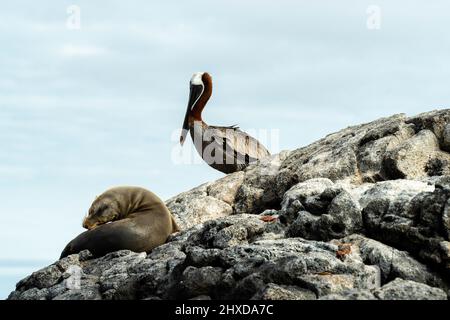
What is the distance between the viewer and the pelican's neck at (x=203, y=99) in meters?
22.6

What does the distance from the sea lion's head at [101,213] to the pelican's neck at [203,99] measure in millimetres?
7390

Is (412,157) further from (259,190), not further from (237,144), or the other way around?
(237,144)

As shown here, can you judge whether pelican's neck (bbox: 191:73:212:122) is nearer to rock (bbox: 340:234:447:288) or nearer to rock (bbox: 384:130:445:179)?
rock (bbox: 384:130:445:179)

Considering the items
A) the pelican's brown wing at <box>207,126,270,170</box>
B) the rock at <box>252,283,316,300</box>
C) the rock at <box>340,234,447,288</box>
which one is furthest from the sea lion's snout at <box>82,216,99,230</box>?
the rock at <box>252,283,316,300</box>

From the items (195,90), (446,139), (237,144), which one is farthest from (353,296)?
(195,90)

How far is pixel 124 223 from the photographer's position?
48.2 ft

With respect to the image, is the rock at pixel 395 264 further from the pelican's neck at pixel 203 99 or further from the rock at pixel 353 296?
the pelican's neck at pixel 203 99

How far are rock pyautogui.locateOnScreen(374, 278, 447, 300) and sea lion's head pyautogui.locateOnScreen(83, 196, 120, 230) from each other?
7528 mm

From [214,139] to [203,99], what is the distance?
1775 mm

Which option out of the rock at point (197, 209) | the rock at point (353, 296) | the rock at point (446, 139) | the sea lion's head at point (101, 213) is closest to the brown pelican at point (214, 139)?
the rock at point (197, 209)

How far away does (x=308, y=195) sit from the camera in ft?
40.1

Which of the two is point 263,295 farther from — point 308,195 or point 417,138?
point 417,138

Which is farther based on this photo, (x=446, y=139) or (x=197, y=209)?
(x=197, y=209)
